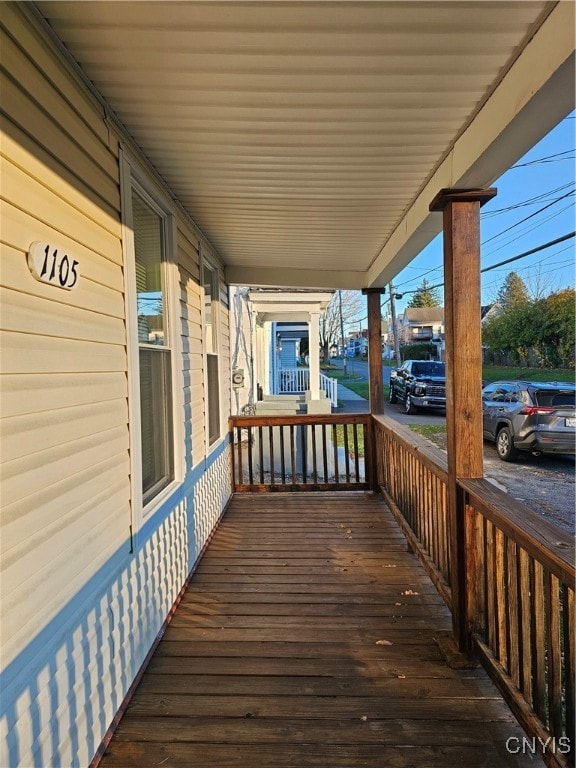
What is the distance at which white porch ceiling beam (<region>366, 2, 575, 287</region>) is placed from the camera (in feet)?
4.11

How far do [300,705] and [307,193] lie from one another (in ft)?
9.01

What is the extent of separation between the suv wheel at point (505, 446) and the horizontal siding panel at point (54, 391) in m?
6.93

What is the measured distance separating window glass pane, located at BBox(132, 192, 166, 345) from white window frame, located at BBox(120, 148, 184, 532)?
0.05 meters

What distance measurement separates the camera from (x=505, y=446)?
718 centimetres

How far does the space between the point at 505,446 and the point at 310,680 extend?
6349 mm

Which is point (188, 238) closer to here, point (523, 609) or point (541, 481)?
point (523, 609)

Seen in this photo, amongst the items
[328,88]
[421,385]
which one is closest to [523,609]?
[328,88]

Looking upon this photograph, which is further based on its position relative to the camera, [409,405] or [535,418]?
[409,405]

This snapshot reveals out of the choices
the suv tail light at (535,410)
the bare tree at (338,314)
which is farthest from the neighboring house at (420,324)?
the suv tail light at (535,410)

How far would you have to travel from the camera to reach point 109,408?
5.82 feet

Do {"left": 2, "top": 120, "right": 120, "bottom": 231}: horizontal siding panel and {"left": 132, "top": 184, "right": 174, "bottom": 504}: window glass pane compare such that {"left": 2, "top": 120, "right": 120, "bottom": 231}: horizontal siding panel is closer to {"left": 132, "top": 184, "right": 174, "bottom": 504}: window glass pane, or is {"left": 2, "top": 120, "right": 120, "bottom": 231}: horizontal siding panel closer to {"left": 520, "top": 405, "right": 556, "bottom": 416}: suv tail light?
{"left": 132, "top": 184, "right": 174, "bottom": 504}: window glass pane

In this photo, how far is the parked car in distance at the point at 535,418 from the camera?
647 cm

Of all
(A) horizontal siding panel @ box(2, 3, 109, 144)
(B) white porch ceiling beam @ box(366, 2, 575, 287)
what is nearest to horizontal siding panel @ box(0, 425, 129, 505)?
(A) horizontal siding panel @ box(2, 3, 109, 144)

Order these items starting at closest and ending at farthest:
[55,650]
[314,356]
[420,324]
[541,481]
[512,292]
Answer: [55,650]
[541,481]
[314,356]
[512,292]
[420,324]
